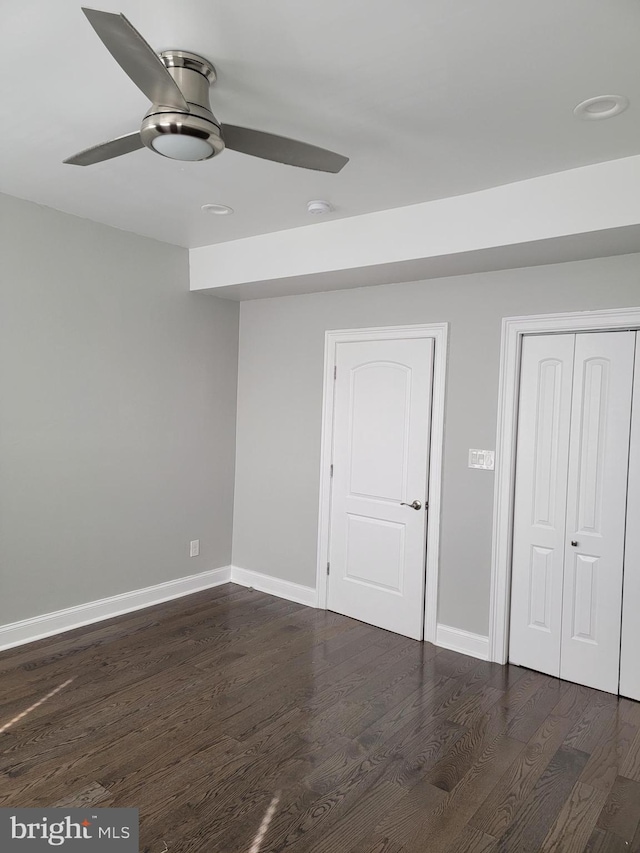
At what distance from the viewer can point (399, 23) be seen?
176 centimetres

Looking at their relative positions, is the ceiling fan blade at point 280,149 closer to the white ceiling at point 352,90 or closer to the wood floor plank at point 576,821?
the white ceiling at point 352,90

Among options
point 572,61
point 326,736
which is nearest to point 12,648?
point 326,736

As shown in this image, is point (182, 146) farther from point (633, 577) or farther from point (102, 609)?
point (102, 609)

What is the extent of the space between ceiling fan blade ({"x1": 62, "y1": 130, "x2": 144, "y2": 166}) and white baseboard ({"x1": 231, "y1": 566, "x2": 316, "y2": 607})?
3.31m

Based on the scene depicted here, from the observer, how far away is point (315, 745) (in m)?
2.62

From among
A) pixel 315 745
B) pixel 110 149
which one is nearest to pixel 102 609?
pixel 315 745

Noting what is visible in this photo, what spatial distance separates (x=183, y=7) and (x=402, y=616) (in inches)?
137

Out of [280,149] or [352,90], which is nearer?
[280,149]

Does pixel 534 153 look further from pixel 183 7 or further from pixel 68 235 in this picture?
pixel 68 235

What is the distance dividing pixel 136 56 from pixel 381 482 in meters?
3.02

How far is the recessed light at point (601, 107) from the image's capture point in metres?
2.10

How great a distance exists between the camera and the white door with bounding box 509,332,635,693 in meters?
3.17

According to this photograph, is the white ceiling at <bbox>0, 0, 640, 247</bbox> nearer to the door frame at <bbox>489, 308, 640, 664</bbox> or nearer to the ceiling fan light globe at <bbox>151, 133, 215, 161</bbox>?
the ceiling fan light globe at <bbox>151, 133, 215, 161</bbox>

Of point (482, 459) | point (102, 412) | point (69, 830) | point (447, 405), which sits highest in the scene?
point (447, 405)
